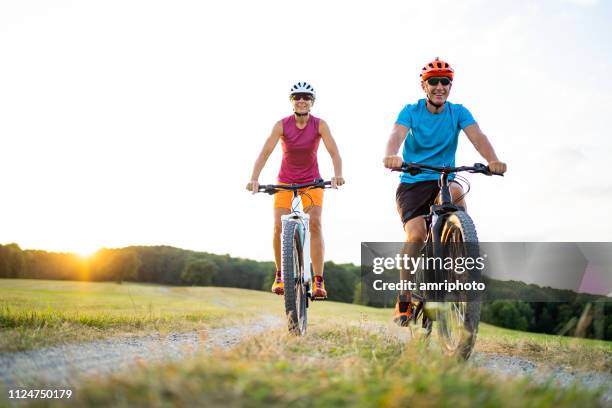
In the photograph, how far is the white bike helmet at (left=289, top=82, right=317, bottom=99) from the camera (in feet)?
24.2

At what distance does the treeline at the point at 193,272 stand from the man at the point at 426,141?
2940cm

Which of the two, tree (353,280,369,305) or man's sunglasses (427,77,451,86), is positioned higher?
man's sunglasses (427,77,451,86)

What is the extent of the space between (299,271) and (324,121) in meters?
2.16

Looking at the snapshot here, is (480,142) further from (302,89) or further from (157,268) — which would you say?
(157,268)

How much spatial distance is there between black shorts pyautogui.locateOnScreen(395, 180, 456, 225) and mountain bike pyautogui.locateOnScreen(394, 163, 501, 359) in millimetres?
162

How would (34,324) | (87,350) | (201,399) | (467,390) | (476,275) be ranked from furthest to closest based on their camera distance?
(34,324), (87,350), (476,275), (467,390), (201,399)

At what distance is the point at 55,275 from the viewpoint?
3794 centimetres

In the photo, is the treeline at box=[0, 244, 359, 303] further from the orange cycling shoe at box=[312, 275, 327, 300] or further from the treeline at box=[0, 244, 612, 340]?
the orange cycling shoe at box=[312, 275, 327, 300]

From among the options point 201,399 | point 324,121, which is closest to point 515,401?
point 201,399

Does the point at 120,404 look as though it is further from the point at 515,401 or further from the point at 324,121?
the point at 324,121

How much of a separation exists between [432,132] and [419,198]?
755 millimetres

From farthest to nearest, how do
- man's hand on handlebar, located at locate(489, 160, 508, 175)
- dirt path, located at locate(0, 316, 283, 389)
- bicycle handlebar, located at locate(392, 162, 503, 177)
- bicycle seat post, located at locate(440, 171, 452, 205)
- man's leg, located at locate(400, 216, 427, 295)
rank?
man's leg, located at locate(400, 216, 427, 295) → bicycle seat post, located at locate(440, 171, 452, 205) → man's hand on handlebar, located at locate(489, 160, 508, 175) → bicycle handlebar, located at locate(392, 162, 503, 177) → dirt path, located at locate(0, 316, 283, 389)

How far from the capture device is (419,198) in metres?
5.93

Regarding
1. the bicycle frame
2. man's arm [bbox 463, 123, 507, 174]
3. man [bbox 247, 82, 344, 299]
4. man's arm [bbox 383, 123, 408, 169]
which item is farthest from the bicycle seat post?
man [bbox 247, 82, 344, 299]
